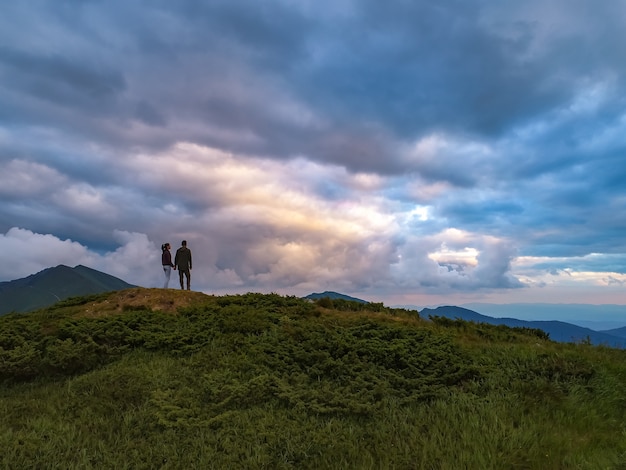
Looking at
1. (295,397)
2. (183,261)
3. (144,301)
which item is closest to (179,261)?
(183,261)

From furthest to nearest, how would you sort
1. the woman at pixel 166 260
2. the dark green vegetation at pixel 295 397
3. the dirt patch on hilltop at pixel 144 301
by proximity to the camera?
the woman at pixel 166 260
the dirt patch on hilltop at pixel 144 301
the dark green vegetation at pixel 295 397

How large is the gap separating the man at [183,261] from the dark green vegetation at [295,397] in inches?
327

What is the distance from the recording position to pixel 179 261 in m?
23.4

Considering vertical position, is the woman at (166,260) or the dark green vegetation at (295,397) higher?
the woman at (166,260)

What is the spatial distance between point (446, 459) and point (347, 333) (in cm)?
617

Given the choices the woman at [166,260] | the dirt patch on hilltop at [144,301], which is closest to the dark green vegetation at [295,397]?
the dirt patch on hilltop at [144,301]

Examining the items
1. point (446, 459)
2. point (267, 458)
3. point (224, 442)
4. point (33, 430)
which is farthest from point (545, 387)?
point (33, 430)

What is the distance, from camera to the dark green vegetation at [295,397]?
283 inches

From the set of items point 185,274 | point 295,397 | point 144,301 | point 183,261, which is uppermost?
point 183,261

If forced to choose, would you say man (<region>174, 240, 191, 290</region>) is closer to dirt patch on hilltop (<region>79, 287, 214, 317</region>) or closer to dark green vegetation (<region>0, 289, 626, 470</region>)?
dirt patch on hilltop (<region>79, 287, 214, 317</region>)

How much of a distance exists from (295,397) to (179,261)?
52.3ft

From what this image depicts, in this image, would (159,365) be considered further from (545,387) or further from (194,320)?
(545,387)

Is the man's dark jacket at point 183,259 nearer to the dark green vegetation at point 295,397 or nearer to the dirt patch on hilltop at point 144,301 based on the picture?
the dirt patch on hilltop at point 144,301

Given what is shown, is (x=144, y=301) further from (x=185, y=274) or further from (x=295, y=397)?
(x=295, y=397)
